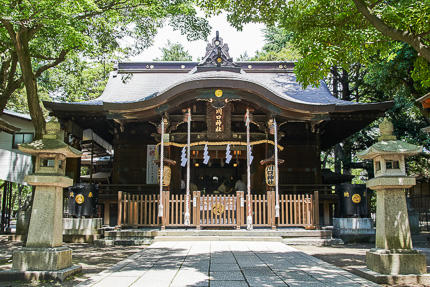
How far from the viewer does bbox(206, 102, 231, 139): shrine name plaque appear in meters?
12.9

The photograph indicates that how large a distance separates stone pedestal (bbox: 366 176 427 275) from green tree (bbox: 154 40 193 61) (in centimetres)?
3282

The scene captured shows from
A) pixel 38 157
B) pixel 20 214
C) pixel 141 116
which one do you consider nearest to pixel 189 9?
pixel 141 116

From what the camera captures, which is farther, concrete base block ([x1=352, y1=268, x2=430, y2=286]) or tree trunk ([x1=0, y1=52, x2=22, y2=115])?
tree trunk ([x1=0, y1=52, x2=22, y2=115])

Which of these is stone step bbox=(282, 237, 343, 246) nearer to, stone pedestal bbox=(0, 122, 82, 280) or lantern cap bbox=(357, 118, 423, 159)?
lantern cap bbox=(357, 118, 423, 159)

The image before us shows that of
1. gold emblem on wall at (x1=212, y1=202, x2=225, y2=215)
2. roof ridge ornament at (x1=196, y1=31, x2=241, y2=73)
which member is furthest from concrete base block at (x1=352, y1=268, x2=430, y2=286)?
roof ridge ornament at (x1=196, y1=31, x2=241, y2=73)

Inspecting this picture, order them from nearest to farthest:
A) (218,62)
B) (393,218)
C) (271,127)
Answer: (393,218)
(271,127)
(218,62)

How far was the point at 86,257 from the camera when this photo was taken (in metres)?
8.63

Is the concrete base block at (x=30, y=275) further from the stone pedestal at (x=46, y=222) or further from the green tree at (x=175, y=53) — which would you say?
the green tree at (x=175, y=53)

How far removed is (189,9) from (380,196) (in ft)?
26.7

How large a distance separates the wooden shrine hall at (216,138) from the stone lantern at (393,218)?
15.7ft

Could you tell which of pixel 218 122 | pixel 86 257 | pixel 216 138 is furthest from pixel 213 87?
pixel 86 257

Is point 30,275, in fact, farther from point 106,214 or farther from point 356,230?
point 356,230

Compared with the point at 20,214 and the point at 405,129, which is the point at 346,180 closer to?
the point at 405,129

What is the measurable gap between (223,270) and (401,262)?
289cm
